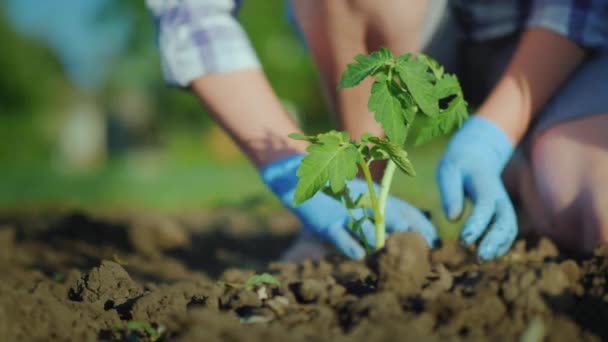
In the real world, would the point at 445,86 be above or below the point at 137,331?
above

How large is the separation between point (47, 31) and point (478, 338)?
62.5 feet

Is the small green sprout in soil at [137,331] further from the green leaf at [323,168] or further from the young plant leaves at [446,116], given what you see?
the young plant leaves at [446,116]

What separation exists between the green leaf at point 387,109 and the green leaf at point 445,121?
4.7 inches

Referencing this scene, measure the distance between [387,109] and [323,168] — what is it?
188mm

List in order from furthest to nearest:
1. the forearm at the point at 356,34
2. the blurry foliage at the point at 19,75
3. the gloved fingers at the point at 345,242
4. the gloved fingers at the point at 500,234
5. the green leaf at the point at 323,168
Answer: the blurry foliage at the point at 19,75, the forearm at the point at 356,34, the gloved fingers at the point at 345,242, the gloved fingers at the point at 500,234, the green leaf at the point at 323,168

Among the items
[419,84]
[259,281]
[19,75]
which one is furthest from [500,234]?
[19,75]

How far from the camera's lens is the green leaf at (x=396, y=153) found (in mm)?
1500

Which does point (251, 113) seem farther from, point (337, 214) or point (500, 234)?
point (500, 234)

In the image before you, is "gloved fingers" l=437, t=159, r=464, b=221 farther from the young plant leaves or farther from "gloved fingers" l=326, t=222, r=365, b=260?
the young plant leaves

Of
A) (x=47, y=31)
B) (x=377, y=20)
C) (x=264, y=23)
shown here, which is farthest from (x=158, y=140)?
(x=377, y=20)

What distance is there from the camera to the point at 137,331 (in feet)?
4.05

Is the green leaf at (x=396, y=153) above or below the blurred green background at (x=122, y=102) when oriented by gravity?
below

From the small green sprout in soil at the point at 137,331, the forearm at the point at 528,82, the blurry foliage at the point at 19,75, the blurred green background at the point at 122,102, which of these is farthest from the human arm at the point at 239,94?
the blurry foliage at the point at 19,75

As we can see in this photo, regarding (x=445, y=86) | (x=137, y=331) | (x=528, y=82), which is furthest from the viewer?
(x=528, y=82)
